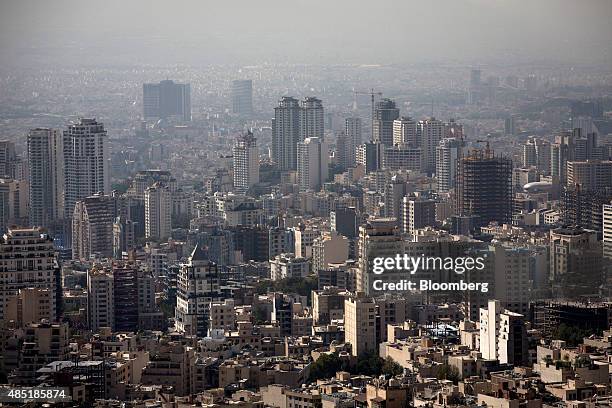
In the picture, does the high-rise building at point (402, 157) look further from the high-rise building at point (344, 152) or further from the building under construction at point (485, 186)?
the building under construction at point (485, 186)

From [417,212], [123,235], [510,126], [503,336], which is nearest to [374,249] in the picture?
[503,336]

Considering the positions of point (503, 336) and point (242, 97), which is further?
point (242, 97)

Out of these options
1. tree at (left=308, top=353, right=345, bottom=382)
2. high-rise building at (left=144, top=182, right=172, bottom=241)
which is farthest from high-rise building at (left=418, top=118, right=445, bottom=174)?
tree at (left=308, top=353, right=345, bottom=382)

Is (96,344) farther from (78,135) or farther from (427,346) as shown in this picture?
(78,135)

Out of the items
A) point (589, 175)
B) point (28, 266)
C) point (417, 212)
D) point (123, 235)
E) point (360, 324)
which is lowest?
point (123, 235)

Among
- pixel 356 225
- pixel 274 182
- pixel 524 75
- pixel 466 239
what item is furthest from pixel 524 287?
pixel 274 182

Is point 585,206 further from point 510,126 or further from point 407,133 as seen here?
point 407,133

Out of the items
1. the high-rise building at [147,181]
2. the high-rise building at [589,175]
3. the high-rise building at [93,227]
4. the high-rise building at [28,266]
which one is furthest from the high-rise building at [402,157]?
the high-rise building at [28,266]
